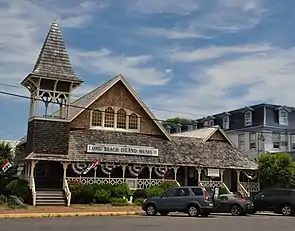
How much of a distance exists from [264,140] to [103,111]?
966 inches

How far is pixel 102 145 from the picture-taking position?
36.0m

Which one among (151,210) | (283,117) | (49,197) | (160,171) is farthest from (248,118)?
(151,210)

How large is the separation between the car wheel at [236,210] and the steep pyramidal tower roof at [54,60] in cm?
1458

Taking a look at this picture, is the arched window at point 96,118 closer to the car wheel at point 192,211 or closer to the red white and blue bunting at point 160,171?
the red white and blue bunting at point 160,171

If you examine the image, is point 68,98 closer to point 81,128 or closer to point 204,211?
point 81,128

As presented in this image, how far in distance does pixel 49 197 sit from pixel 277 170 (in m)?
18.4

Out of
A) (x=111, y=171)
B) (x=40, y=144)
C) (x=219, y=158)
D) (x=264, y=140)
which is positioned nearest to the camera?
(x=40, y=144)

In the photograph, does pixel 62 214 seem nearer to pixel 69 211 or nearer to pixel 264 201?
pixel 69 211

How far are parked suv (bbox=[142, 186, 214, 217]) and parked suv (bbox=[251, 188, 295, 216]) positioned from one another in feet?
18.3

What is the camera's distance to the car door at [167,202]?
84.7 ft

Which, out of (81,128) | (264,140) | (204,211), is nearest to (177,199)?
(204,211)

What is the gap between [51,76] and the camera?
34.9 metres

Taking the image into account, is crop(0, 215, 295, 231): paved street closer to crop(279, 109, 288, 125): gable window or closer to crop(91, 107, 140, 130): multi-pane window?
crop(91, 107, 140, 130): multi-pane window

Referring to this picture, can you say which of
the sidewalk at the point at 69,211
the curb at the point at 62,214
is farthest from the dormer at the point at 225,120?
the curb at the point at 62,214
